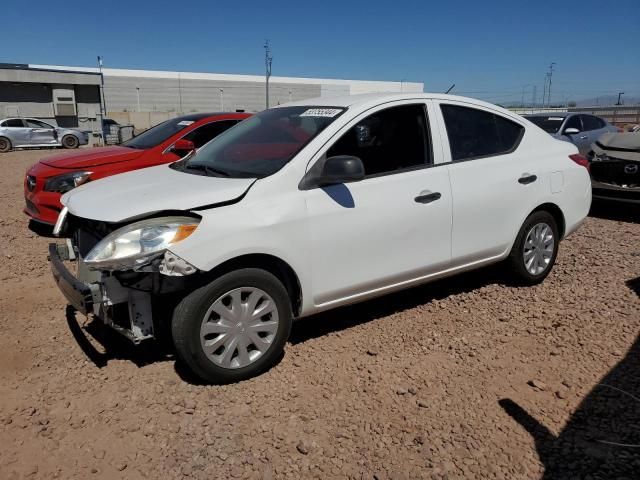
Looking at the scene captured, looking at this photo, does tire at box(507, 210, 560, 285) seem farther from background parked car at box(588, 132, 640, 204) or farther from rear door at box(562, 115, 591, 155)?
rear door at box(562, 115, 591, 155)

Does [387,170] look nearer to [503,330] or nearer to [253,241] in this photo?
[253,241]

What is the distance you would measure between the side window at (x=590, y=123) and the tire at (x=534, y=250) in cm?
819

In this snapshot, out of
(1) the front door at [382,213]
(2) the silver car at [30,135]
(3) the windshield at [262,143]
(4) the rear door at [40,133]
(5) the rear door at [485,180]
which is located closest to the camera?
(1) the front door at [382,213]

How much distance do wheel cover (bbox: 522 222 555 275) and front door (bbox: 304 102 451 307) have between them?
3.43 feet

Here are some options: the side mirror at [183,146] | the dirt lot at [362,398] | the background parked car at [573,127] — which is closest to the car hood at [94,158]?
the side mirror at [183,146]

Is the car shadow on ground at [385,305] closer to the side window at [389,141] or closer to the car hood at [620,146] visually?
the side window at [389,141]

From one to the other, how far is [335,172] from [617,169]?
→ 20.8ft

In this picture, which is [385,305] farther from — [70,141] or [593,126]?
[70,141]

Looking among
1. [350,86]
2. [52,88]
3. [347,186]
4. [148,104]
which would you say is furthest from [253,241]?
[350,86]

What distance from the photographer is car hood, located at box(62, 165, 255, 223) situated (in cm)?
309

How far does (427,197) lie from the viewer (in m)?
3.85

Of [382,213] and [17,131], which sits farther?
[17,131]

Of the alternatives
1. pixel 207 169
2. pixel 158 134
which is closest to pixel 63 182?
pixel 158 134

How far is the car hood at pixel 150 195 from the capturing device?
309 cm
